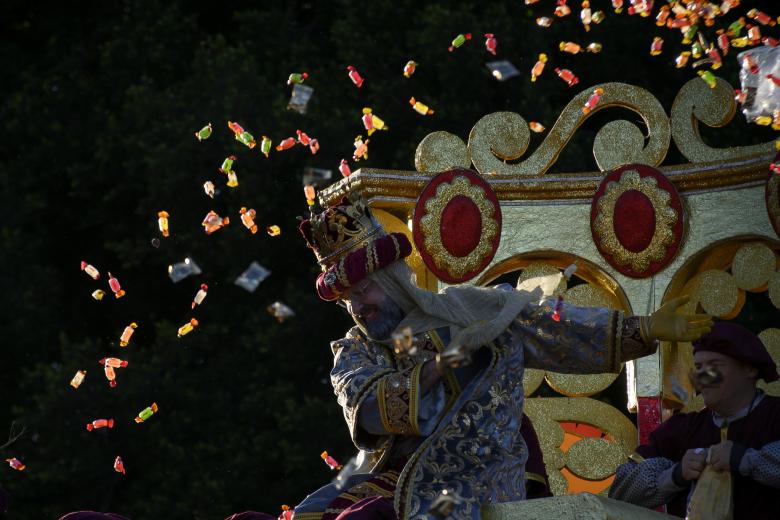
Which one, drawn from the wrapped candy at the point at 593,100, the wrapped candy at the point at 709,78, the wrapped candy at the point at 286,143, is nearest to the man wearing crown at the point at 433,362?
the wrapped candy at the point at 709,78

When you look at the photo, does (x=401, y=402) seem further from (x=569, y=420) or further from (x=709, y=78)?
(x=709, y=78)

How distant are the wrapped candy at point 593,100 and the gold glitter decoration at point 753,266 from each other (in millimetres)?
846

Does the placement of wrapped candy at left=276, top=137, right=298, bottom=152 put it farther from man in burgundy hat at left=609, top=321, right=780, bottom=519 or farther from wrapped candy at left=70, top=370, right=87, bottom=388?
man in burgundy hat at left=609, top=321, right=780, bottom=519

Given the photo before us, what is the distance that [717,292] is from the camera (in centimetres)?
622

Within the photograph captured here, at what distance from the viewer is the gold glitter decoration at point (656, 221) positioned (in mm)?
6367

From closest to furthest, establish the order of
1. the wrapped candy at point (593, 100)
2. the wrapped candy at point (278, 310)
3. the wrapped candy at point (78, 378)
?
the wrapped candy at point (278, 310) < the wrapped candy at point (593, 100) < the wrapped candy at point (78, 378)

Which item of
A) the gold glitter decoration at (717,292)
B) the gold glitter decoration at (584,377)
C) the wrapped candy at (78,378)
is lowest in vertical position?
the wrapped candy at (78,378)

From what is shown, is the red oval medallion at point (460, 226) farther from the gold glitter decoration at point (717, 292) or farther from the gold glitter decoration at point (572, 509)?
the gold glitter decoration at point (572, 509)

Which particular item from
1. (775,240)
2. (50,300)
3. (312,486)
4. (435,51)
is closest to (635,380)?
(775,240)

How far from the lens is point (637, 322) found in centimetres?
538

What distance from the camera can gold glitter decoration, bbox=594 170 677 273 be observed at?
6367 millimetres

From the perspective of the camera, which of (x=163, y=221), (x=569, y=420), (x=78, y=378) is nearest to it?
(x=569, y=420)

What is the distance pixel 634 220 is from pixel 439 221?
727 millimetres

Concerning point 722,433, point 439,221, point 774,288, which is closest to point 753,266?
point 774,288
